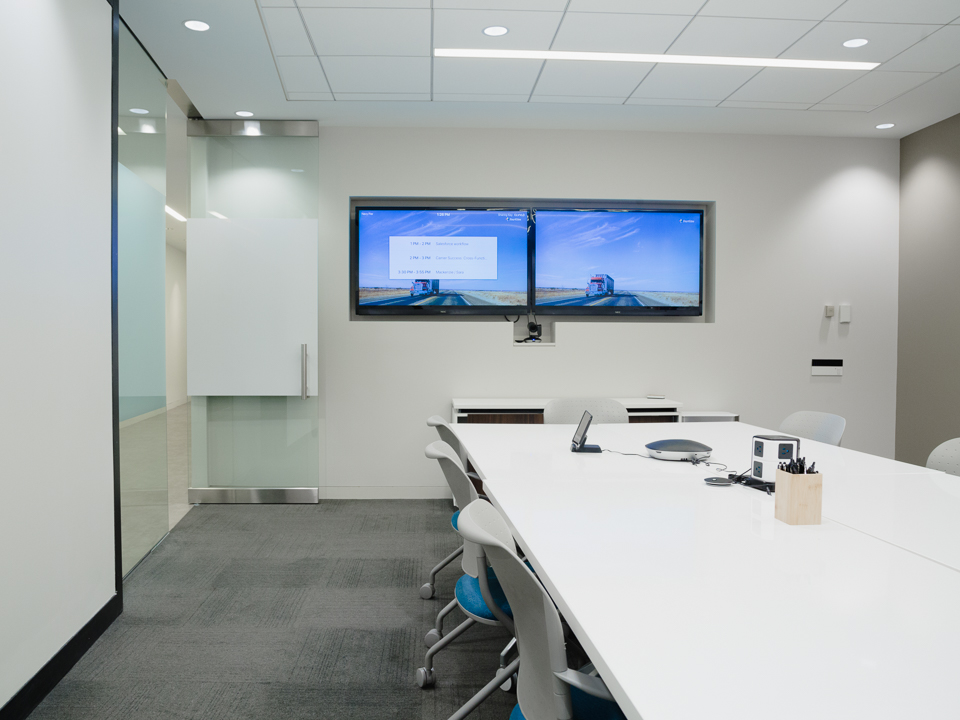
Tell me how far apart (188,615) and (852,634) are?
2855 millimetres

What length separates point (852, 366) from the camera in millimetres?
5258

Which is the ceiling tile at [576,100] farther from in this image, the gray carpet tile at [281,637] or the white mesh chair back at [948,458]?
the gray carpet tile at [281,637]

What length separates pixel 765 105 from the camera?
4469 mm

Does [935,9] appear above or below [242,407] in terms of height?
above

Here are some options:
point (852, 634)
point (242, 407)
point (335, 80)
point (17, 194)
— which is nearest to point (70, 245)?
point (17, 194)

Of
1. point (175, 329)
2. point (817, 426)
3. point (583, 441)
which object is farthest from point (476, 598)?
point (175, 329)

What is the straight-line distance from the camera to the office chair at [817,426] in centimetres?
322

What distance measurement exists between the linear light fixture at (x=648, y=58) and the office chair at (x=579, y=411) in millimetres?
2117

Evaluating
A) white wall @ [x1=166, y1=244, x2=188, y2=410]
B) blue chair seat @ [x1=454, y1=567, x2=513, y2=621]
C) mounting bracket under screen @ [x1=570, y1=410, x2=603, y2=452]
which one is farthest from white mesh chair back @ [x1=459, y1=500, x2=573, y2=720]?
white wall @ [x1=166, y1=244, x2=188, y2=410]

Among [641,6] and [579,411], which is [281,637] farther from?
[641,6]

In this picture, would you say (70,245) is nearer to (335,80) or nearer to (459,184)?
(335,80)

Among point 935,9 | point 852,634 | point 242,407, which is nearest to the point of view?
point 852,634

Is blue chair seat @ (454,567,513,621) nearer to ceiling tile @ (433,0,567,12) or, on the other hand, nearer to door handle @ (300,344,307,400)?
ceiling tile @ (433,0,567,12)

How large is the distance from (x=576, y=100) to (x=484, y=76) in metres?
0.78
